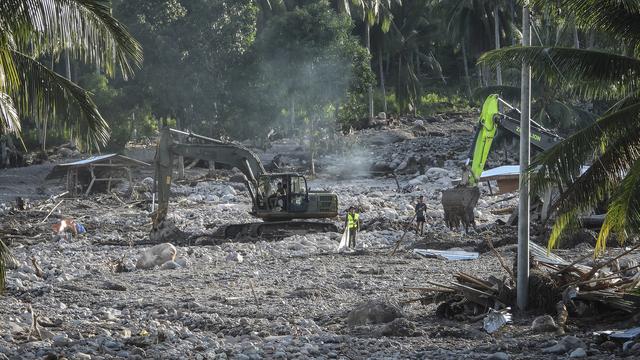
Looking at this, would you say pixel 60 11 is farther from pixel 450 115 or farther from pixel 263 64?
pixel 450 115

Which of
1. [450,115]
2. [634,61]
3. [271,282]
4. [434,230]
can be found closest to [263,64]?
[450,115]

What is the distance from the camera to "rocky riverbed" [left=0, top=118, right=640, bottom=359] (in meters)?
13.4

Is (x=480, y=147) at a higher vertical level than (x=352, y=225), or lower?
higher

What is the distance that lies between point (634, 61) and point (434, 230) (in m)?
17.6

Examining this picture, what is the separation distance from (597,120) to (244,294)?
814 centimetres

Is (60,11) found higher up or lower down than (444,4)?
lower down

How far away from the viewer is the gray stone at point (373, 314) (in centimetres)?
1520

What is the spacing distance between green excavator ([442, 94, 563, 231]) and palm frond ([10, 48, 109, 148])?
15752mm

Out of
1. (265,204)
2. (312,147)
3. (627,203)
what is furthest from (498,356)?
(312,147)

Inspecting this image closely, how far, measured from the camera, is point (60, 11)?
40.0 ft

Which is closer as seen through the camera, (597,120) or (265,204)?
(597,120)

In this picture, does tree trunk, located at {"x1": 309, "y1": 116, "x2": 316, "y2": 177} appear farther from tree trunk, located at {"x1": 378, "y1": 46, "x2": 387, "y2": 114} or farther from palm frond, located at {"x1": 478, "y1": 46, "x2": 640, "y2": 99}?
palm frond, located at {"x1": 478, "y1": 46, "x2": 640, "y2": 99}

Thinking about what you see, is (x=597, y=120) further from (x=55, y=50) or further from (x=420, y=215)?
(x=420, y=215)

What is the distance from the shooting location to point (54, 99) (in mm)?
13133
